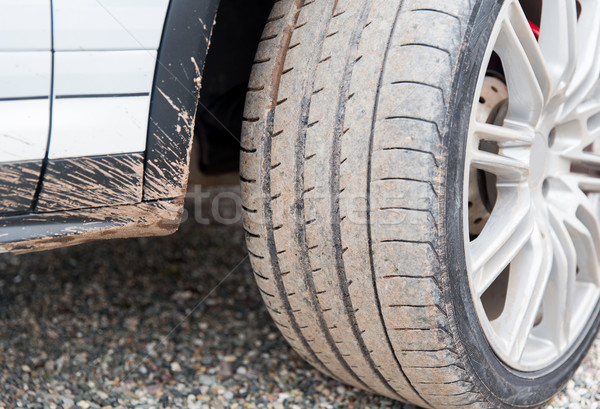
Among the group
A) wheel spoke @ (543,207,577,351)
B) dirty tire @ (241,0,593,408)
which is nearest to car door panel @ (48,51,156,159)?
dirty tire @ (241,0,593,408)

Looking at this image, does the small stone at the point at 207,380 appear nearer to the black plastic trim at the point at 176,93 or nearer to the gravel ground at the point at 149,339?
the gravel ground at the point at 149,339

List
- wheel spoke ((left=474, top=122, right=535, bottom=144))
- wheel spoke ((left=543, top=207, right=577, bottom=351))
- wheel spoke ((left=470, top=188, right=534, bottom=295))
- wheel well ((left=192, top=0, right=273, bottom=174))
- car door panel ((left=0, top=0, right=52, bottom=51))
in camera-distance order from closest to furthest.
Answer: car door panel ((left=0, top=0, right=52, bottom=51)) < wheel spoke ((left=474, top=122, right=535, bottom=144)) < wheel spoke ((left=470, top=188, right=534, bottom=295)) < wheel spoke ((left=543, top=207, right=577, bottom=351)) < wheel well ((left=192, top=0, right=273, bottom=174))

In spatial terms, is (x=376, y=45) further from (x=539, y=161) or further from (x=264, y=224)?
(x=539, y=161)

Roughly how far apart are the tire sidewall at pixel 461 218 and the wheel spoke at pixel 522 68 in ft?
0.30

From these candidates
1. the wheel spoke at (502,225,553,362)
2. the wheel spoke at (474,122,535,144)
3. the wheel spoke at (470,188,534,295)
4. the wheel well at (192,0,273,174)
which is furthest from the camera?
the wheel well at (192,0,273,174)

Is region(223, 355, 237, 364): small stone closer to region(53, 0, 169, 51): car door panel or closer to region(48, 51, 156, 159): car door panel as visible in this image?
region(48, 51, 156, 159): car door panel

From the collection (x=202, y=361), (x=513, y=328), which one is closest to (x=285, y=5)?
(x=513, y=328)

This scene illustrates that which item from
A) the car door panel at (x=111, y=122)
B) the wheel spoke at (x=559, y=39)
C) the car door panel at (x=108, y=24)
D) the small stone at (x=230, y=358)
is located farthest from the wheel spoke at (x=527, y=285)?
the car door panel at (x=108, y=24)

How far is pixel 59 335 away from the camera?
1.80 metres

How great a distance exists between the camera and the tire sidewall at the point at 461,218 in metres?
1.11

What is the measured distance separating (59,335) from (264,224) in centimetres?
91

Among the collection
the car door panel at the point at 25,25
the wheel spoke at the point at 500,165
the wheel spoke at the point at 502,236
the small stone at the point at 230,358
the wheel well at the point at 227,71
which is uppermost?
the wheel well at the point at 227,71

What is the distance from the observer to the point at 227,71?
1794 mm

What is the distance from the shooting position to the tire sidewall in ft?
3.64
